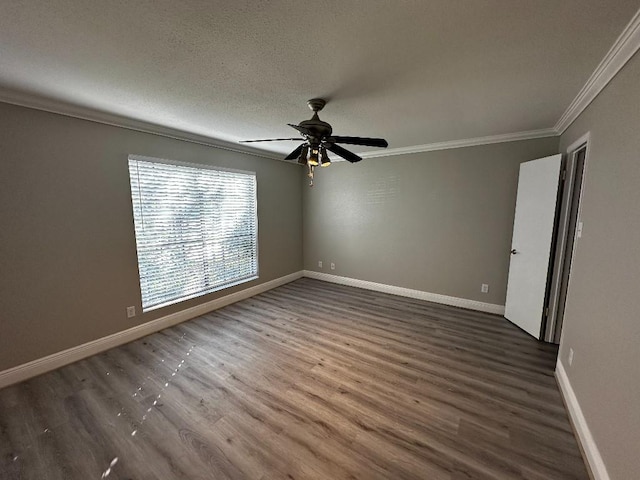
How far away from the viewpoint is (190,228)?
3.44 meters

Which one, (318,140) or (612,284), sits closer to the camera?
(612,284)

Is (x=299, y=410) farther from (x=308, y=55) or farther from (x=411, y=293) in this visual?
(x=411, y=293)

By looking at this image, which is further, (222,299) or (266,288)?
(266,288)

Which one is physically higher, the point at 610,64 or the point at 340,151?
the point at 610,64

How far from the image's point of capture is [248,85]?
1.95 metres

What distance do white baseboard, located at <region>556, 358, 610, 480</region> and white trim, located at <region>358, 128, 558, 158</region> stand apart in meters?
2.60

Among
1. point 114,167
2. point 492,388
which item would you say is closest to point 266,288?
point 114,167

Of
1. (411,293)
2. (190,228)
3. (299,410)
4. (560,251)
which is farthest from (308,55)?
(411,293)

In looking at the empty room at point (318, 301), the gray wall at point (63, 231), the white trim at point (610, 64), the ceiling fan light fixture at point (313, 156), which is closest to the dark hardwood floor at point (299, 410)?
the empty room at point (318, 301)

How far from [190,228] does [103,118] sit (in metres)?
1.45

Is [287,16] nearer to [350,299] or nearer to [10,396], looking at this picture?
[10,396]

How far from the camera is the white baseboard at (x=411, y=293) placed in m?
3.63

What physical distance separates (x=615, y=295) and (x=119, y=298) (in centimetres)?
414

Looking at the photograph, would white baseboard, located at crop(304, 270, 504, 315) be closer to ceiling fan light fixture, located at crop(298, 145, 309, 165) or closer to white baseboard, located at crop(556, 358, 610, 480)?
white baseboard, located at crop(556, 358, 610, 480)
